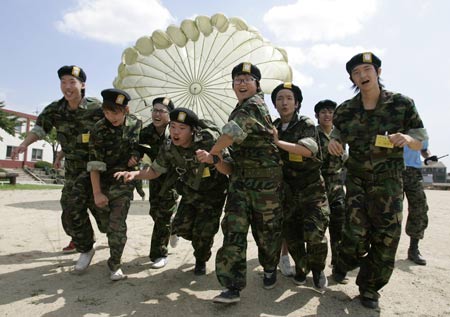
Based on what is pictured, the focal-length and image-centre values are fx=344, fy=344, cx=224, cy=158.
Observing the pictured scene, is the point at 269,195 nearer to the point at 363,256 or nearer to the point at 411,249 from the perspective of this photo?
the point at 363,256

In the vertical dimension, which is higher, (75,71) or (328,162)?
(75,71)

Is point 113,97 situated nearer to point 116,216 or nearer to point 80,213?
point 116,216

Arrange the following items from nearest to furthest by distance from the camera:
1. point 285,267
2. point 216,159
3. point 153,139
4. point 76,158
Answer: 1. point 216,159
2. point 285,267
3. point 76,158
4. point 153,139

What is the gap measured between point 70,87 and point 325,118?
9.82 feet

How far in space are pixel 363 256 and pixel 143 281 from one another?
6.78ft

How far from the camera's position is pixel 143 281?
11.0ft

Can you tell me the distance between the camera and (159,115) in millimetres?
4285

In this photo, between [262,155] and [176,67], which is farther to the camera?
[176,67]

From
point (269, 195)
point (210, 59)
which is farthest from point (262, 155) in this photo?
point (210, 59)

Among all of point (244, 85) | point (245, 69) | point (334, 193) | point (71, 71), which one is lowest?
point (334, 193)

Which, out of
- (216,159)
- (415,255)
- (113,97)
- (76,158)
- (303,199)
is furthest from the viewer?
(415,255)

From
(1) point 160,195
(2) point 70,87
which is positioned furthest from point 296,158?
(2) point 70,87

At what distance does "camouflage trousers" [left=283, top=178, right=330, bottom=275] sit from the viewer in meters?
3.05

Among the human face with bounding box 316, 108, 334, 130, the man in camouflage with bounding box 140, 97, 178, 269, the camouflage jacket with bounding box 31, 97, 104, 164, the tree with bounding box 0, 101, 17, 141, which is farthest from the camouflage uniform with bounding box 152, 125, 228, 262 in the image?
the tree with bounding box 0, 101, 17, 141
